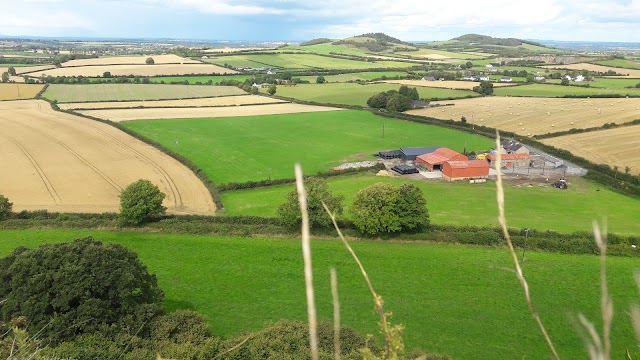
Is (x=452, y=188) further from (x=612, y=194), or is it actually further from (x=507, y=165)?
(x=612, y=194)

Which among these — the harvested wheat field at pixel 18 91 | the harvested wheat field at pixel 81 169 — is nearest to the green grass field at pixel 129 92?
the harvested wheat field at pixel 18 91

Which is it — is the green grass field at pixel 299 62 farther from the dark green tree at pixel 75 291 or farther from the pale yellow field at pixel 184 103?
the dark green tree at pixel 75 291

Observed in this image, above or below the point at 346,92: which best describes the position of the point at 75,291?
below

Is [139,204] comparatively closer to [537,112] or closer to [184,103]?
[184,103]

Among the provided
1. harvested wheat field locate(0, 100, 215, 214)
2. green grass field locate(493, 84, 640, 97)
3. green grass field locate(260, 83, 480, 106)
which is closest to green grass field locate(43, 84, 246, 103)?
green grass field locate(260, 83, 480, 106)

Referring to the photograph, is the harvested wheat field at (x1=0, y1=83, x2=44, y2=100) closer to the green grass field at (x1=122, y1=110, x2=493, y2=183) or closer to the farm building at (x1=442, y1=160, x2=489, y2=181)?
the green grass field at (x1=122, y1=110, x2=493, y2=183)

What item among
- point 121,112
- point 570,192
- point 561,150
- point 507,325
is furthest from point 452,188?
point 121,112

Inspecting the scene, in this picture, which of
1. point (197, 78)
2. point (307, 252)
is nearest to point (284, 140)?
point (307, 252)
